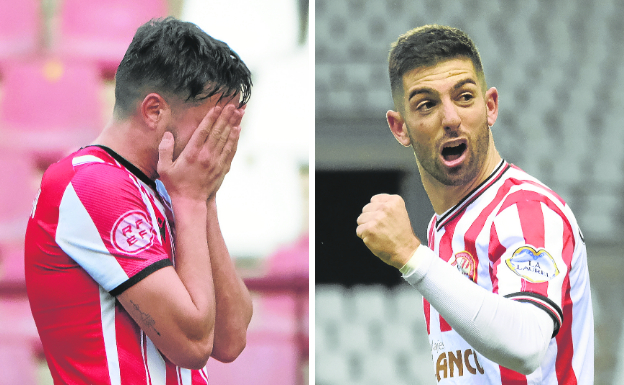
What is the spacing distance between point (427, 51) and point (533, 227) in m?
0.54

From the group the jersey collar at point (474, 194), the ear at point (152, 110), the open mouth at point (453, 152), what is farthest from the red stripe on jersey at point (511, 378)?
the ear at point (152, 110)

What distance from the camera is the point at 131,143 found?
3.23 ft

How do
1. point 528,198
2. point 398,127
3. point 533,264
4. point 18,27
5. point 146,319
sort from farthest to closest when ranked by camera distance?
point 18,27, point 398,127, point 528,198, point 533,264, point 146,319

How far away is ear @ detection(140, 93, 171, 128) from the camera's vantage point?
1.00 meters

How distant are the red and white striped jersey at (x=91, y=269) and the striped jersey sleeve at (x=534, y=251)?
0.58 meters

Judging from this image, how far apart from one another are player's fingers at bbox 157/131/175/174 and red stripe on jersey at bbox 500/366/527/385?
2.40 feet

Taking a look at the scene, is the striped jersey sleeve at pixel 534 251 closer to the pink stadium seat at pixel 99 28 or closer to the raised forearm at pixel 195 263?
the raised forearm at pixel 195 263

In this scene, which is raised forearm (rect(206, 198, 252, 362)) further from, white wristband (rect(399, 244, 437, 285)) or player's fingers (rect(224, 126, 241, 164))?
white wristband (rect(399, 244, 437, 285))

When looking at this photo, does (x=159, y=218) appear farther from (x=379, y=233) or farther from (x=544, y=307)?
(x=544, y=307)

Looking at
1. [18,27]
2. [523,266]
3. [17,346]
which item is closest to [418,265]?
[523,266]

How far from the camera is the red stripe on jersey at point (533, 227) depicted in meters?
0.91

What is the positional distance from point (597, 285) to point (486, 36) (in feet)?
2.56

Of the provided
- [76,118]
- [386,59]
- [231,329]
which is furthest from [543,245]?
[76,118]

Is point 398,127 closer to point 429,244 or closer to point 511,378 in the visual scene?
point 429,244
